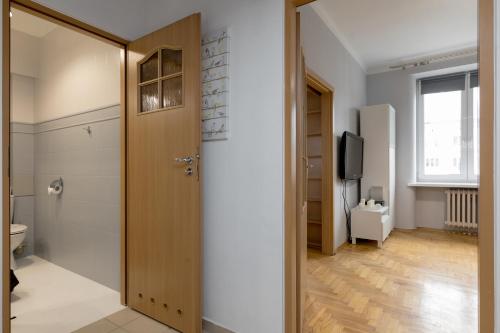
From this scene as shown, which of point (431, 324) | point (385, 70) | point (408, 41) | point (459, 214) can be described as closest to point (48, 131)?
point (431, 324)

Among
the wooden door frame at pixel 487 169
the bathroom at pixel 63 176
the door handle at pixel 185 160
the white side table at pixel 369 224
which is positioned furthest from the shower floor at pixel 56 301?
the white side table at pixel 369 224

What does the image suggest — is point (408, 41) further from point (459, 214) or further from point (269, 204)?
point (269, 204)

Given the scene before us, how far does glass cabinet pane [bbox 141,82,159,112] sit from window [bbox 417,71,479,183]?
481 cm

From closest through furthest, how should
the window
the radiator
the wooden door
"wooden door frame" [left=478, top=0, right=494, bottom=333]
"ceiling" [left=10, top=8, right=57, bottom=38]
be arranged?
"wooden door frame" [left=478, top=0, right=494, bottom=333] → the wooden door → "ceiling" [left=10, top=8, right=57, bottom=38] → the radiator → the window

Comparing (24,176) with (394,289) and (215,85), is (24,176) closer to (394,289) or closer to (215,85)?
(215,85)

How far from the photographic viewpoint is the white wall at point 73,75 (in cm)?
243

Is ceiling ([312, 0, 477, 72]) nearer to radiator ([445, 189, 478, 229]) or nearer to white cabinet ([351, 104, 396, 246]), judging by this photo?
white cabinet ([351, 104, 396, 246])

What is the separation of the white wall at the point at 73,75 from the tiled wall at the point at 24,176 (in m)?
0.26

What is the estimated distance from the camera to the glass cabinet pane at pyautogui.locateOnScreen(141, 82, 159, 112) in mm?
1958

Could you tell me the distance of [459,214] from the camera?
173 inches

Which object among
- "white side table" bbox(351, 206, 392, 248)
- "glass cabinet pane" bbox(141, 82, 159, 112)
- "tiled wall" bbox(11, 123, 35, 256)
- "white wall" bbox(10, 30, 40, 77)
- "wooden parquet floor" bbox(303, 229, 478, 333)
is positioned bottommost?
"wooden parquet floor" bbox(303, 229, 478, 333)

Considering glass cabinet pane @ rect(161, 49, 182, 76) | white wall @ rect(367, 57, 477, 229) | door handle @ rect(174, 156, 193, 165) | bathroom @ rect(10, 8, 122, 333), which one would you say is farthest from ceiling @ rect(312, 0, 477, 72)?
bathroom @ rect(10, 8, 122, 333)

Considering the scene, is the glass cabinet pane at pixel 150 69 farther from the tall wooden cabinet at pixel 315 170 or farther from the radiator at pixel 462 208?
the radiator at pixel 462 208

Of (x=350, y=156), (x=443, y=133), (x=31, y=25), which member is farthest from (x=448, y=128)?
(x=31, y=25)
